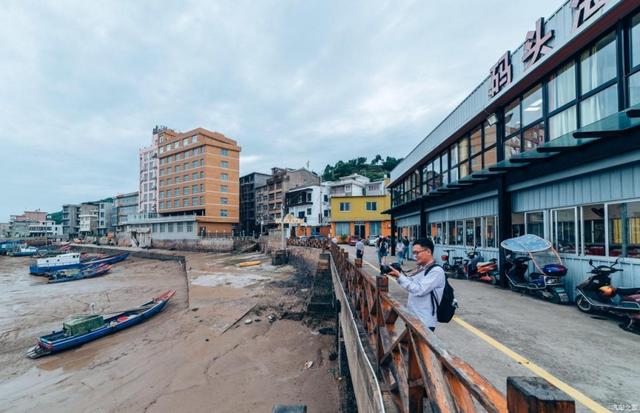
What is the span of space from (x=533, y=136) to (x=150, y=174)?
243ft

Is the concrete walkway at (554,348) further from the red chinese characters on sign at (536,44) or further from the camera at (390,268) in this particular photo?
the red chinese characters on sign at (536,44)

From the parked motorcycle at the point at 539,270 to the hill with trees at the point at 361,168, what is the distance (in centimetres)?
5429

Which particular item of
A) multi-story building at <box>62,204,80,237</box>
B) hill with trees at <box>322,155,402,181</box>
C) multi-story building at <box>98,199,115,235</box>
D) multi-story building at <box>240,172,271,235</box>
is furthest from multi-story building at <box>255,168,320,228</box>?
multi-story building at <box>62,204,80,237</box>

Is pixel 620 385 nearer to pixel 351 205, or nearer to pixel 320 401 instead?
pixel 320 401

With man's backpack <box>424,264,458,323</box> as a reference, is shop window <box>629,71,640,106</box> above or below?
above

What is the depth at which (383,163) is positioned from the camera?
76.4 meters

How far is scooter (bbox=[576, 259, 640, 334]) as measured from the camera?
5312mm

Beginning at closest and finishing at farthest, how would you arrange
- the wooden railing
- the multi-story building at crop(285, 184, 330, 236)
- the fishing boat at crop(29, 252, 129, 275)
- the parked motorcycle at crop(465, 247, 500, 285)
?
the wooden railing, the parked motorcycle at crop(465, 247, 500, 285), the fishing boat at crop(29, 252, 129, 275), the multi-story building at crop(285, 184, 330, 236)

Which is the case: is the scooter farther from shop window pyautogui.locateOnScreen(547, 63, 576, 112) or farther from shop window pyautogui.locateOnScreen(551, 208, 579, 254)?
shop window pyautogui.locateOnScreen(547, 63, 576, 112)

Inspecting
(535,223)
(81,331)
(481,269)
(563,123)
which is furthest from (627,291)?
(81,331)

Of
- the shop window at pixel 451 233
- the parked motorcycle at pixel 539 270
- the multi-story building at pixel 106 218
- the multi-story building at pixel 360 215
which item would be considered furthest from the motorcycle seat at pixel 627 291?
the multi-story building at pixel 106 218

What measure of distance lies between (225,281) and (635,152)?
2223 centimetres

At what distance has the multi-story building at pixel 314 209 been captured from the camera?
4877 cm

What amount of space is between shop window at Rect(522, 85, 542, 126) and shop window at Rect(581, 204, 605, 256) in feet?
9.80
